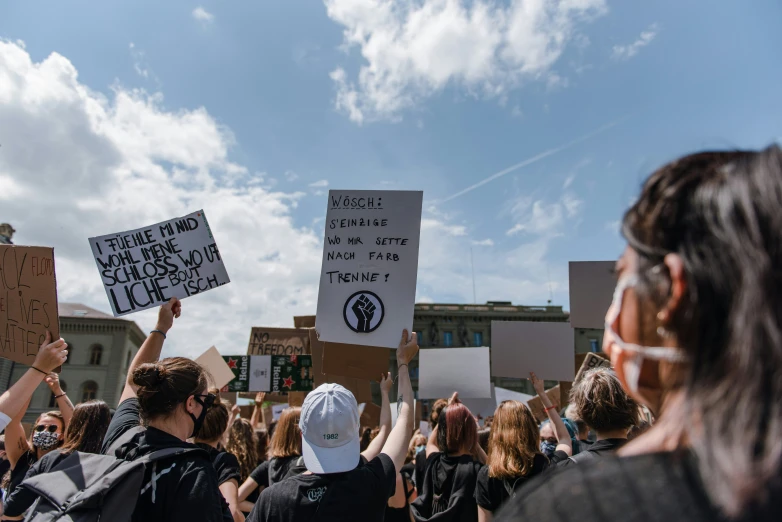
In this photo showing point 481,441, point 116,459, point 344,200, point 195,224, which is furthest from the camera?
point 481,441

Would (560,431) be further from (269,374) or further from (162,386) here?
(269,374)

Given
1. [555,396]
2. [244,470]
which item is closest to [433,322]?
[555,396]

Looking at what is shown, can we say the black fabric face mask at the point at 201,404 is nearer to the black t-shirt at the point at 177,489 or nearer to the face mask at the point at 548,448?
the black t-shirt at the point at 177,489

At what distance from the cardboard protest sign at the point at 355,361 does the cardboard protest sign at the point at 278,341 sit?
15.9 feet

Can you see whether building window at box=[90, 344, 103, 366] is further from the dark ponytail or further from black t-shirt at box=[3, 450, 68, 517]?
the dark ponytail

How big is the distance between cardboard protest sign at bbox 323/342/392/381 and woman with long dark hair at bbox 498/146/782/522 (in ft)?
12.6

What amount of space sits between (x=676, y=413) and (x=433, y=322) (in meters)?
50.7

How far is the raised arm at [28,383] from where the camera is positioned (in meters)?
2.56

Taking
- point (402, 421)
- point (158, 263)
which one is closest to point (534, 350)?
point (402, 421)

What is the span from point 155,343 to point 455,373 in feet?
13.9

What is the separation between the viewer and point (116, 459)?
2.10 m

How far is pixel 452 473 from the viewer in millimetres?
3965

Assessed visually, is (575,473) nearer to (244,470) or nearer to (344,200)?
(344,200)

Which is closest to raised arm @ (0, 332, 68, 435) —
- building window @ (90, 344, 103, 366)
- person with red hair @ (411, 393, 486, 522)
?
person with red hair @ (411, 393, 486, 522)
